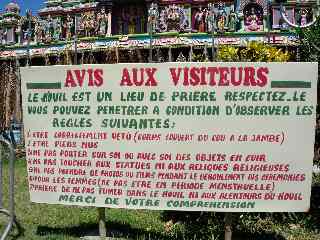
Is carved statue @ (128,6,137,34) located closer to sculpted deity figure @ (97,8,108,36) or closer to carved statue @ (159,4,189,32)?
sculpted deity figure @ (97,8,108,36)

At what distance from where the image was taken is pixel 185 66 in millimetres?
5574

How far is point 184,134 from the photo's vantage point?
18.5 ft

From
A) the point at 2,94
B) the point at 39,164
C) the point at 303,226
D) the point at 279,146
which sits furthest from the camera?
the point at 2,94

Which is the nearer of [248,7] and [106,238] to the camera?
[106,238]

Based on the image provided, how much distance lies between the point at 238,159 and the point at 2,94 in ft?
50.2

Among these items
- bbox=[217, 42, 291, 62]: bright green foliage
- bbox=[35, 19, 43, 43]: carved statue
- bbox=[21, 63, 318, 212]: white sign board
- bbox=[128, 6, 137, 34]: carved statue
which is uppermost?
bbox=[128, 6, 137, 34]: carved statue

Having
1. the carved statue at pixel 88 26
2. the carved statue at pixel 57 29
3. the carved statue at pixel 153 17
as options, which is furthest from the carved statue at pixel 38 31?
the carved statue at pixel 153 17

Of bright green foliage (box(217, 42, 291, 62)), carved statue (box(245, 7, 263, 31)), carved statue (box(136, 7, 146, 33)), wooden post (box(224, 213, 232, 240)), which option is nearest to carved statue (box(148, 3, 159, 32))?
carved statue (box(136, 7, 146, 33))

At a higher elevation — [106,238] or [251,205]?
[251,205]

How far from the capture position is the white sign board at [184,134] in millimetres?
5504

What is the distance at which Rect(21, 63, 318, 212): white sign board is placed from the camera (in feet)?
18.1

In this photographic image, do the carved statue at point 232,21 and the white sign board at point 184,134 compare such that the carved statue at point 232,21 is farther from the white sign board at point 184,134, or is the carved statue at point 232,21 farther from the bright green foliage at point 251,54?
the white sign board at point 184,134

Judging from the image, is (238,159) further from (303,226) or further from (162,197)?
(303,226)

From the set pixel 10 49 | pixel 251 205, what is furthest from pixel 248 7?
pixel 251 205
